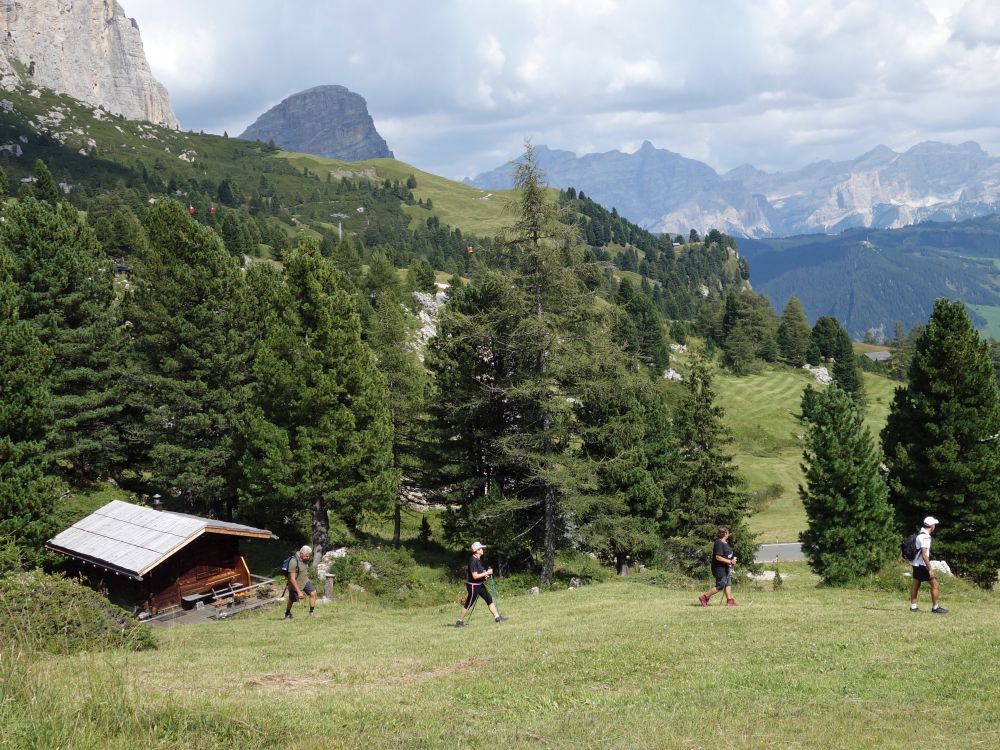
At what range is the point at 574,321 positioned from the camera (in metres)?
29.6

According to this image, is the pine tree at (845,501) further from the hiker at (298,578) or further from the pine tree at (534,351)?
the hiker at (298,578)

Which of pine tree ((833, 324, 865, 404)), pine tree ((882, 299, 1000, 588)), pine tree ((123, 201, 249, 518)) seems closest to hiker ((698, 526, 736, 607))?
pine tree ((882, 299, 1000, 588))

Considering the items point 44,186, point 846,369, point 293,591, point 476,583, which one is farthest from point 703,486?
point 44,186

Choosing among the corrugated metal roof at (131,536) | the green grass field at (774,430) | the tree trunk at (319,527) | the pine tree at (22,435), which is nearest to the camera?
the corrugated metal roof at (131,536)

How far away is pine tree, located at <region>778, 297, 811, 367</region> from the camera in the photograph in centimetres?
13400

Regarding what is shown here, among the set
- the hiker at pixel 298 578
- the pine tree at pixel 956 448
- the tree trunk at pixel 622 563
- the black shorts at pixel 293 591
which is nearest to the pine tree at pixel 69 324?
the hiker at pixel 298 578

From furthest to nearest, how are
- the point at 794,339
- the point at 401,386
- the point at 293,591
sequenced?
1. the point at 794,339
2. the point at 401,386
3. the point at 293,591

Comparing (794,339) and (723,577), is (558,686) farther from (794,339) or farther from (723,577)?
(794,339)

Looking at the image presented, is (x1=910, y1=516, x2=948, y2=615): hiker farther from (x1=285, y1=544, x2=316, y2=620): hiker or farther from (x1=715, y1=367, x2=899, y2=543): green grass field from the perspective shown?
(x1=715, y1=367, x2=899, y2=543): green grass field

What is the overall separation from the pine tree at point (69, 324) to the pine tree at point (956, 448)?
4019 centimetres

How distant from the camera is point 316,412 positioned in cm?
3188

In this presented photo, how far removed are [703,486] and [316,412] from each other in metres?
21.1

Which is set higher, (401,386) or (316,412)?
(401,386)

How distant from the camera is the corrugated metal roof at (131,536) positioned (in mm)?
25375
